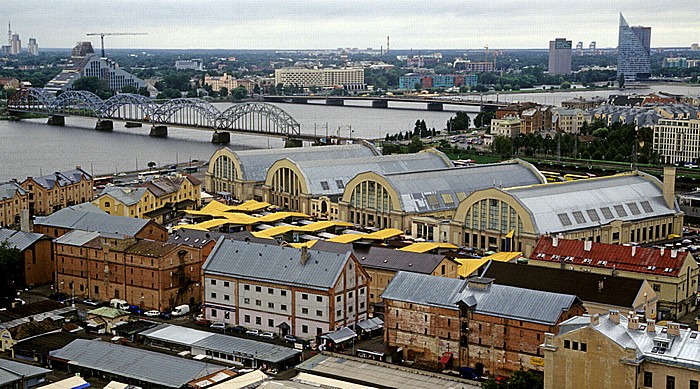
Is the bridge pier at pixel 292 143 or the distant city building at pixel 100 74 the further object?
the distant city building at pixel 100 74

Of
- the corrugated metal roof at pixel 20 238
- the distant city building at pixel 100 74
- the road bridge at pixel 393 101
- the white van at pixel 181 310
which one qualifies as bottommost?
the white van at pixel 181 310

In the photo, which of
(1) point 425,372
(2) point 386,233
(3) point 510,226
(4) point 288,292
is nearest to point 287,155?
(2) point 386,233

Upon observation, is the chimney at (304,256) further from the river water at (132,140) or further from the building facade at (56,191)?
the river water at (132,140)

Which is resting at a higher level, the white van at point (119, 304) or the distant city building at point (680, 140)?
the distant city building at point (680, 140)

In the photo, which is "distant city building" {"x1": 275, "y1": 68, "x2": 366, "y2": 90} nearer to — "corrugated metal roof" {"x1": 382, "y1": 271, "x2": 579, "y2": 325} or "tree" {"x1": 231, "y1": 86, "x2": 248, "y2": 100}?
"tree" {"x1": 231, "y1": 86, "x2": 248, "y2": 100}

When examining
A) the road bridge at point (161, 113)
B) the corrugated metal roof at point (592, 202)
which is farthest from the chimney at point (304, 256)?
the road bridge at point (161, 113)

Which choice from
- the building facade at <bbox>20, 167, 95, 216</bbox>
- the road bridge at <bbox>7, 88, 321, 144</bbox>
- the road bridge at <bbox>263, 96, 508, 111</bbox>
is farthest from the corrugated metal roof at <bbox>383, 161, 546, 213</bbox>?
the road bridge at <bbox>263, 96, 508, 111</bbox>

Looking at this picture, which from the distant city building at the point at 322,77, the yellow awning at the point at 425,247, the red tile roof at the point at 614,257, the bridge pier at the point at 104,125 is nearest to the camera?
the red tile roof at the point at 614,257

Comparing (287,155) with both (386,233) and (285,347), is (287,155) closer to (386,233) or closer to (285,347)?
(386,233)
